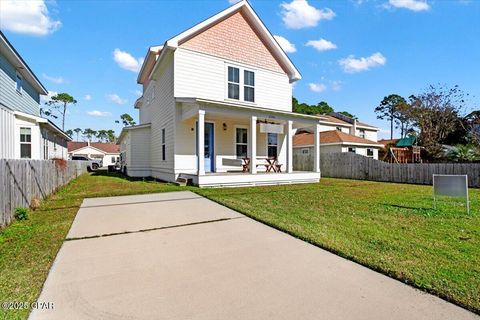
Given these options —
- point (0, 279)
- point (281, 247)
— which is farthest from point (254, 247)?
point (0, 279)

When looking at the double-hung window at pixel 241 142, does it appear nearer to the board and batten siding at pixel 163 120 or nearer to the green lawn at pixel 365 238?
the board and batten siding at pixel 163 120

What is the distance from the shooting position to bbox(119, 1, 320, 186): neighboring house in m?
12.0

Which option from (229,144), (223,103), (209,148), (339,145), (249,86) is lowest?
(209,148)

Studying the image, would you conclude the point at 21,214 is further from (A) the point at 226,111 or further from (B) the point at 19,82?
(B) the point at 19,82

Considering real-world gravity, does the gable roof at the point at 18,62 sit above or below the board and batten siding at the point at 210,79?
above

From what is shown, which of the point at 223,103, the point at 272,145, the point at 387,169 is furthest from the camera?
the point at 387,169

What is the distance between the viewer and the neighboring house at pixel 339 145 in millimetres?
23625

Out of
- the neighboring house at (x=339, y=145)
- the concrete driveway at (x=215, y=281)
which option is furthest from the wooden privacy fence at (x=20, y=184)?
the neighboring house at (x=339, y=145)

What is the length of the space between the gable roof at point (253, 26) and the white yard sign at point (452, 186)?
11137 millimetres

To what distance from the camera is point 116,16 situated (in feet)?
40.8

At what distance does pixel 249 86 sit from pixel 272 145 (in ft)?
12.5

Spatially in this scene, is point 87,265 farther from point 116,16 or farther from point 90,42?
point 90,42

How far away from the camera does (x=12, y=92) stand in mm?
13117

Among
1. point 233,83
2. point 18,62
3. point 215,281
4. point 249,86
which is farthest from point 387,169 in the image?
point 18,62
